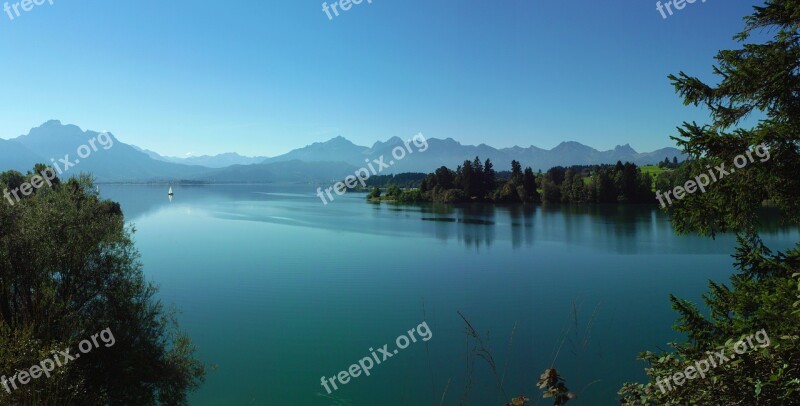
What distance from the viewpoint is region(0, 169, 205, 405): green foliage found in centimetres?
1048

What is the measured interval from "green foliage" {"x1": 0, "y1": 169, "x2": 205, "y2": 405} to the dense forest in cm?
8714

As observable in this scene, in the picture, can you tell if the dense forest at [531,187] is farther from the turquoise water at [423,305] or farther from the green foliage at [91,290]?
the green foliage at [91,290]

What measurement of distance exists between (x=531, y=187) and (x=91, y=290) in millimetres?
92274

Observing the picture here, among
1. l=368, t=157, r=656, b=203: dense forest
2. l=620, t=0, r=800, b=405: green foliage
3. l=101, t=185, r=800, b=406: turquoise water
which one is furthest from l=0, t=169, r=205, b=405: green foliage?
l=368, t=157, r=656, b=203: dense forest

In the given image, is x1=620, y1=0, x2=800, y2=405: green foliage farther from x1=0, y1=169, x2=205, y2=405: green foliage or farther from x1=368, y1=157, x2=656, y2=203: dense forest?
x1=368, y1=157, x2=656, y2=203: dense forest

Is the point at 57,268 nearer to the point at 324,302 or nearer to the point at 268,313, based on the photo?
the point at 268,313

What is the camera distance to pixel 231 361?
577 inches

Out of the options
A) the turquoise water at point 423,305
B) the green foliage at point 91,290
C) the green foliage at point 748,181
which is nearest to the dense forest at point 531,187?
the turquoise water at point 423,305

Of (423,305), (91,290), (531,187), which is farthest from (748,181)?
(531,187)

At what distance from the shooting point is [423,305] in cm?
551

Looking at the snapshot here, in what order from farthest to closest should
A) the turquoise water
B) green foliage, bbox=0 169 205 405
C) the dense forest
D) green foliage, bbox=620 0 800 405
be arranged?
the dense forest, the turquoise water, green foliage, bbox=0 169 205 405, green foliage, bbox=620 0 800 405

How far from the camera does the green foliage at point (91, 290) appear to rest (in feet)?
34.4

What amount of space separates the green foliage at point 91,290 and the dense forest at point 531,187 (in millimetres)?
87145

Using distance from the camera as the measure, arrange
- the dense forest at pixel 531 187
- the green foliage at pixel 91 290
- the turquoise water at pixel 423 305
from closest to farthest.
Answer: the green foliage at pixel 91 290, the turquoise water at pixel 423 305, the dense forest at pixel 531 187
